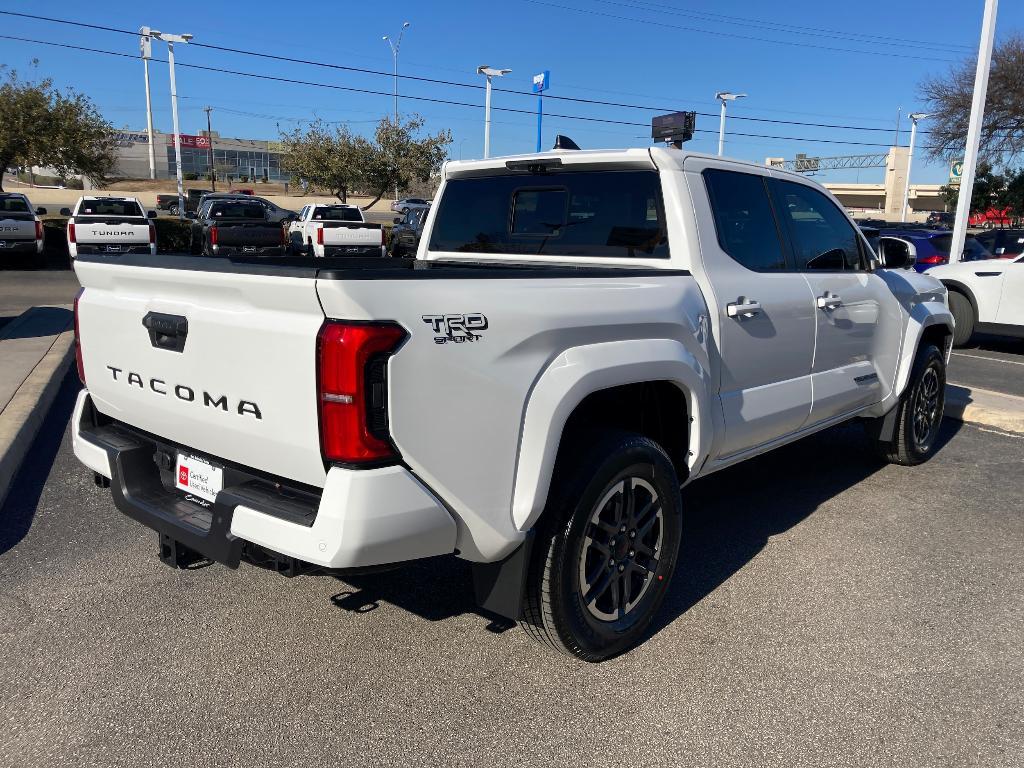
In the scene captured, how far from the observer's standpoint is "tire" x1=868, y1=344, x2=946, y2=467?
18.5ft

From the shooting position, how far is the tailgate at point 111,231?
1759 centimetres

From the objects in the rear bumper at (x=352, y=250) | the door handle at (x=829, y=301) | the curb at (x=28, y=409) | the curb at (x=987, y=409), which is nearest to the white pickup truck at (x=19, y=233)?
the rear bumper at (x=352, y=250)

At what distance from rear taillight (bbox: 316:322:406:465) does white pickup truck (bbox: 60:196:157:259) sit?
55.9 feet

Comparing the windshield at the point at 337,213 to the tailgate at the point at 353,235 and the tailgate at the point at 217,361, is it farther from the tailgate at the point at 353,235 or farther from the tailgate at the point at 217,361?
the tailgate at the point at 217,361

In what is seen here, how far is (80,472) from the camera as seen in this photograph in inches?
208

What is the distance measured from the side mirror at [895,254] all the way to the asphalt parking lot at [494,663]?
1.69 m

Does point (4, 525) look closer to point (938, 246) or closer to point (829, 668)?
point (829, 668)

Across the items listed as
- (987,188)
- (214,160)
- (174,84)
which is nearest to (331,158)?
(174,84)

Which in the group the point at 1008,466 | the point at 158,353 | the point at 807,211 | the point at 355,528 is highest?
the point at 807,211

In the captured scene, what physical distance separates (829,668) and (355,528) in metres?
2.00

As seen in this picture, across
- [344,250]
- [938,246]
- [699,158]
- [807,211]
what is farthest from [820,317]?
[344,250]

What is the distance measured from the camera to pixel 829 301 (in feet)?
14.6

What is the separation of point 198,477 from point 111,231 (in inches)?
676

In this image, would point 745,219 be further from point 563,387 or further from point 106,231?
point 106,231
